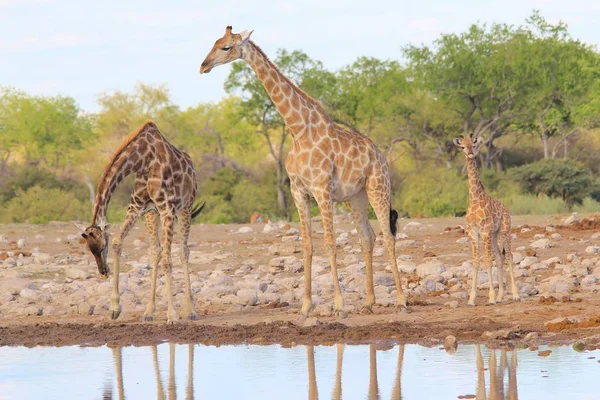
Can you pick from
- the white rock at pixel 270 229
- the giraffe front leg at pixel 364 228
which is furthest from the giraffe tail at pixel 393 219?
the white rock at pixel 270 229

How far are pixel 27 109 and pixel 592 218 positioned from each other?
58401mm

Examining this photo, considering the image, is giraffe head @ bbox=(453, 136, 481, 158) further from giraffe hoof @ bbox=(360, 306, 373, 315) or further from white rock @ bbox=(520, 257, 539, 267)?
white rock @ bbox=(520, 257, 539, 267)

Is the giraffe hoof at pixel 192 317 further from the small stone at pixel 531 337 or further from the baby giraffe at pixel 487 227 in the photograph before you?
the small stone at pixel 531 337

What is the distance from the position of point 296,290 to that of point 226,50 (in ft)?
12.7

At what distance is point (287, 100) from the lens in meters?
11.9

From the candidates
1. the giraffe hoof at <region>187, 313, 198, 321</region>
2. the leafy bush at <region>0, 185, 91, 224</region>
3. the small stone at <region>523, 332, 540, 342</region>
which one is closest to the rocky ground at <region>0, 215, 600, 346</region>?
the small stone at <region>523, 332, 540, 342</region>

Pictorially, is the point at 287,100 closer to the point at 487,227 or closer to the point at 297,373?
the point at 487,227

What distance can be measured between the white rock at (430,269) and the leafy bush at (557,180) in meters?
21.9

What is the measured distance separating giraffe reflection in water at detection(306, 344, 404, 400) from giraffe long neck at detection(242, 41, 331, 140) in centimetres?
309

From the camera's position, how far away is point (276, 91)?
12.0 metres

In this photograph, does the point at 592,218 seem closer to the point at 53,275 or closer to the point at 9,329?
the point at 53,275

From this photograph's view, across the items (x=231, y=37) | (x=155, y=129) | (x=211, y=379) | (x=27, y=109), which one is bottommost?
(x=211, y=379)

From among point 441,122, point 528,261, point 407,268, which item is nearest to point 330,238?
point 407,268

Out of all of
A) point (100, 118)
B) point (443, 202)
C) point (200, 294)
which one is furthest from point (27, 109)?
point (200, 294)
